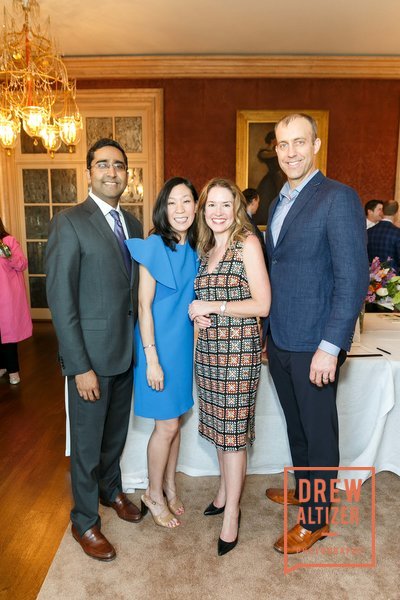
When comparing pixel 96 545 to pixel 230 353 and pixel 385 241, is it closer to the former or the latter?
pixel 230 353

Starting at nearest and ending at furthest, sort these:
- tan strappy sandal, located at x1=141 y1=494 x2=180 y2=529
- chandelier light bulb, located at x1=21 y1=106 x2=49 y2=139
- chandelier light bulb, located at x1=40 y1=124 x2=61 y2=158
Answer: tan strappy sandal, located at x1=141 y1=494 x2=180 y2=529, chandelier light bulb, located at x1=21 y1=106 x2=49 y2=139, chandelier light bulb, located at x1=40 y1=124 x2=61 y2=158

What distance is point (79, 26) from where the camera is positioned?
5578mm

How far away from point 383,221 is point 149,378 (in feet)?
14.5

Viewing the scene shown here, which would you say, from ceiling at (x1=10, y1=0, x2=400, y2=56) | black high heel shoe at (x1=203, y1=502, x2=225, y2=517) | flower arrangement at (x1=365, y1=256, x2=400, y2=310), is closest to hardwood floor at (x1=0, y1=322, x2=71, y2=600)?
black high heel shoe at (x1=203, y1=502, x2=225, y2=517)

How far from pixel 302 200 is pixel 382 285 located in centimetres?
142

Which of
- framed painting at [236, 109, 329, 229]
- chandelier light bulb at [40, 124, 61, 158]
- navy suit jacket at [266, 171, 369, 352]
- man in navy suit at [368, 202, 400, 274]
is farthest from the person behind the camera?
framed painting at [236, 109, 329, 229]

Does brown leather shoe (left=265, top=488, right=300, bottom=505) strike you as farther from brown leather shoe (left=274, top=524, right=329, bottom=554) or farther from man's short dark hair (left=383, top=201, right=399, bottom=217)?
man's short dark hair (left=383, top=201, right=399, bottom=217)


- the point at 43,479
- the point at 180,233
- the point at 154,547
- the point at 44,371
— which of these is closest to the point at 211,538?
the point at 154,547

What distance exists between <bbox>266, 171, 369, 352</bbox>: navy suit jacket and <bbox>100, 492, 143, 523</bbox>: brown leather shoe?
125 centimetres

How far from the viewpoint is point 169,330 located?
227cm

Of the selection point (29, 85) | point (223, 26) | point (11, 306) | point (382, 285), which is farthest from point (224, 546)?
point (223, 26)

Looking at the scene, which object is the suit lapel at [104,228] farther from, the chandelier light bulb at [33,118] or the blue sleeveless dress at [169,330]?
the chandelier light bulb at [33,118]

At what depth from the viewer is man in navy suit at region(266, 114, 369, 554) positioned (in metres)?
1.94

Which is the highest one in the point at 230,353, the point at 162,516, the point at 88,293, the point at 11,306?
the point at 88,293
